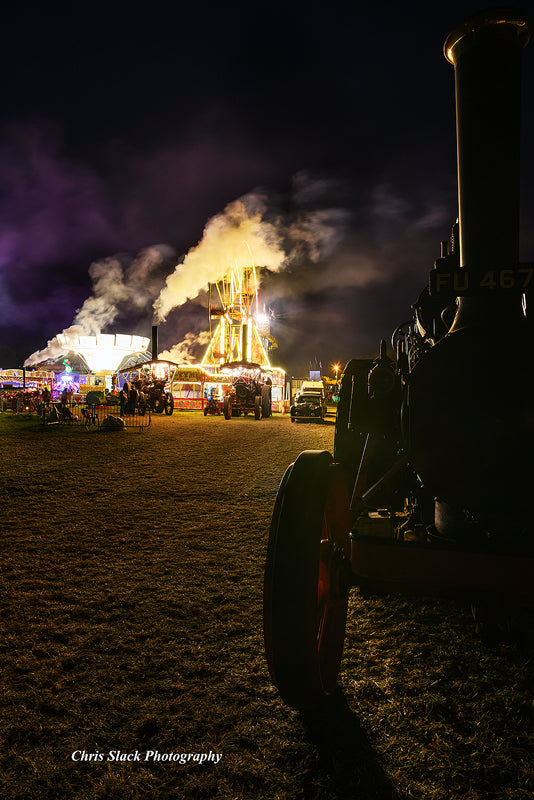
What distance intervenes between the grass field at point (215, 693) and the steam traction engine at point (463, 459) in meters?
0.33

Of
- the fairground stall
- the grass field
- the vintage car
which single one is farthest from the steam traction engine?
the fairground stall

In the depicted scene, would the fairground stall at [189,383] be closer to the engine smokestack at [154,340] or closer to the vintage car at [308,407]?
the engine smokestack at [154,340]

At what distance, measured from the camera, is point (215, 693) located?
211 cm

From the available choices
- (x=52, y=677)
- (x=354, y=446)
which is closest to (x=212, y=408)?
(x=354, y=446)

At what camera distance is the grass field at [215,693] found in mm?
1651

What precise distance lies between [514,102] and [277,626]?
9.27ft

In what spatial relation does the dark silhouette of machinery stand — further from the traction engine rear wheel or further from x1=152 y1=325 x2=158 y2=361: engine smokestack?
the traction engine rear wheel

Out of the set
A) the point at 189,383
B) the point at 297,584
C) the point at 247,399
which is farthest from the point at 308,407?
the point at 297,584

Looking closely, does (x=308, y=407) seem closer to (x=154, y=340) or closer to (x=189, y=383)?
(x=189, y=383)

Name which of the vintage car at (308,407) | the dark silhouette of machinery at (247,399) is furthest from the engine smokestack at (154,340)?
the vintage car at (308,407)

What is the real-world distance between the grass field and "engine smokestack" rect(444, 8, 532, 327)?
76.0 inches

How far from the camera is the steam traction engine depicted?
5.28 feet

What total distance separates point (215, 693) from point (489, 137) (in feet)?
10.6

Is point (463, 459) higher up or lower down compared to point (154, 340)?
lower down
